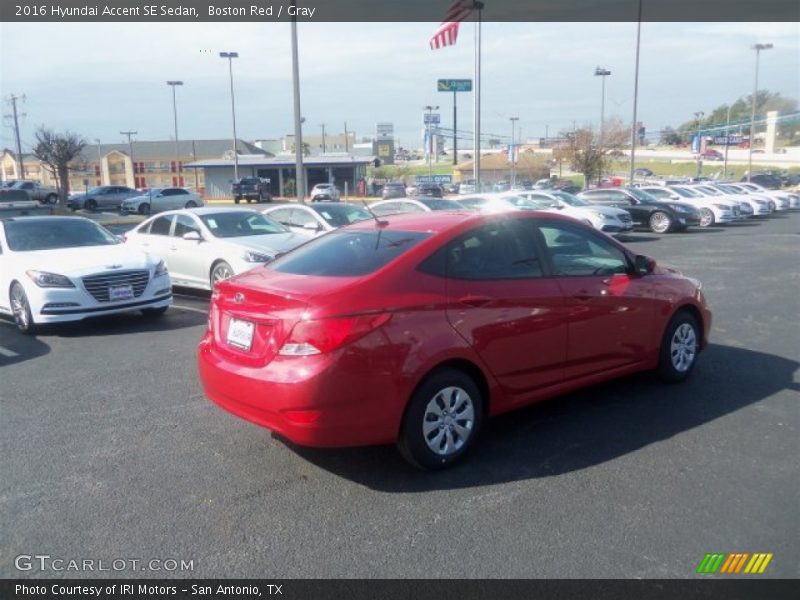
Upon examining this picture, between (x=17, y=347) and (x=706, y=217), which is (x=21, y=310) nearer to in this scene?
(x=17, y=347)

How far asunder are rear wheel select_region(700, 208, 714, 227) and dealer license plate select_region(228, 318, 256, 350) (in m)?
26.5

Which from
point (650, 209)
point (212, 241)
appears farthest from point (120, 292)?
point (650, 209)

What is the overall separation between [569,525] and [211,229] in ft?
29.6

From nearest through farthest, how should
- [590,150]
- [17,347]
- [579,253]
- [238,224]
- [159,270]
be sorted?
[579,253] < [17,347] < [159,270] < [238,224] < [590,150]

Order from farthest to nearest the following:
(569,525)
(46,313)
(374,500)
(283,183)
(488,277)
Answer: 1. (283,183)
2. (46,313)
3. (488,277)
4. (374,500)
5. (569,525)

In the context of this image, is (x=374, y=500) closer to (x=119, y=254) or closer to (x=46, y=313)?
(x=46, y=313)

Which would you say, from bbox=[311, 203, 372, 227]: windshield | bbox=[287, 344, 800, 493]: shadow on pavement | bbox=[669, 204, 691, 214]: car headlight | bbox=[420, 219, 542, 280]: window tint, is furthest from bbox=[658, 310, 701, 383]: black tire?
bbox=[669, 204, 691, 214]: car headlight

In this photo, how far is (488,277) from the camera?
15.8ft

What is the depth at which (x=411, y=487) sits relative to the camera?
14.2ft

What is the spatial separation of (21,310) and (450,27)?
1567 centimetres

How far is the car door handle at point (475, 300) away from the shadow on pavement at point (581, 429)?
41.2 inches

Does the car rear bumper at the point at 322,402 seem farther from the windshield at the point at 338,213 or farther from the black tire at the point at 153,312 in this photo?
the windshield at the point at 338,213

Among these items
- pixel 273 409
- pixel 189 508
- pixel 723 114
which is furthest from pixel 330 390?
pixel 723 114

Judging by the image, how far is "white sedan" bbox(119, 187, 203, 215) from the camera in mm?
42844
